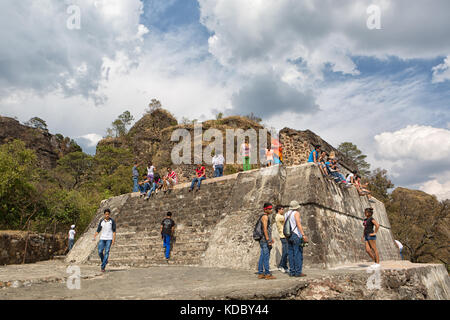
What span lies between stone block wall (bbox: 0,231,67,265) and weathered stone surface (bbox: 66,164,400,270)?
1259 mm

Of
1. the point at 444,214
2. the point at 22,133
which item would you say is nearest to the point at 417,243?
the point at 444,214

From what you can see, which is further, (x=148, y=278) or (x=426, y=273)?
(x=148, y=278)

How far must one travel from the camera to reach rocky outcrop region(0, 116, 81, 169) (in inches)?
1738

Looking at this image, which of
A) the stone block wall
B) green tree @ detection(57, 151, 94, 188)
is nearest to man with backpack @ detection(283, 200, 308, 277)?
the stone block wall

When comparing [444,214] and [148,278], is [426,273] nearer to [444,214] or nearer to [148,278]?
[148,278]

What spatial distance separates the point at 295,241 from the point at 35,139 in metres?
49.5

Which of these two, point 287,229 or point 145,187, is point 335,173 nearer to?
point 287,229

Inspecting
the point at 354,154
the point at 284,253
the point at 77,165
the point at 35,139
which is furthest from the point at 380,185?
the point at 35,139

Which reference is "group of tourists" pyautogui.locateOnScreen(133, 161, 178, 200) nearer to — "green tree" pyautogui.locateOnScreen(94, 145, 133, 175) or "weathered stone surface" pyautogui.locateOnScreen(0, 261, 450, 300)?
"weathered stone surface" pyautogui.locateOnScreen(0, 261, 450, 300)

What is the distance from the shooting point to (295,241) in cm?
605

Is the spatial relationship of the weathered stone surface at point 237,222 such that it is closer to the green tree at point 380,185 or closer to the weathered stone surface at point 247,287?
the weathered stone surface at point 247,287
